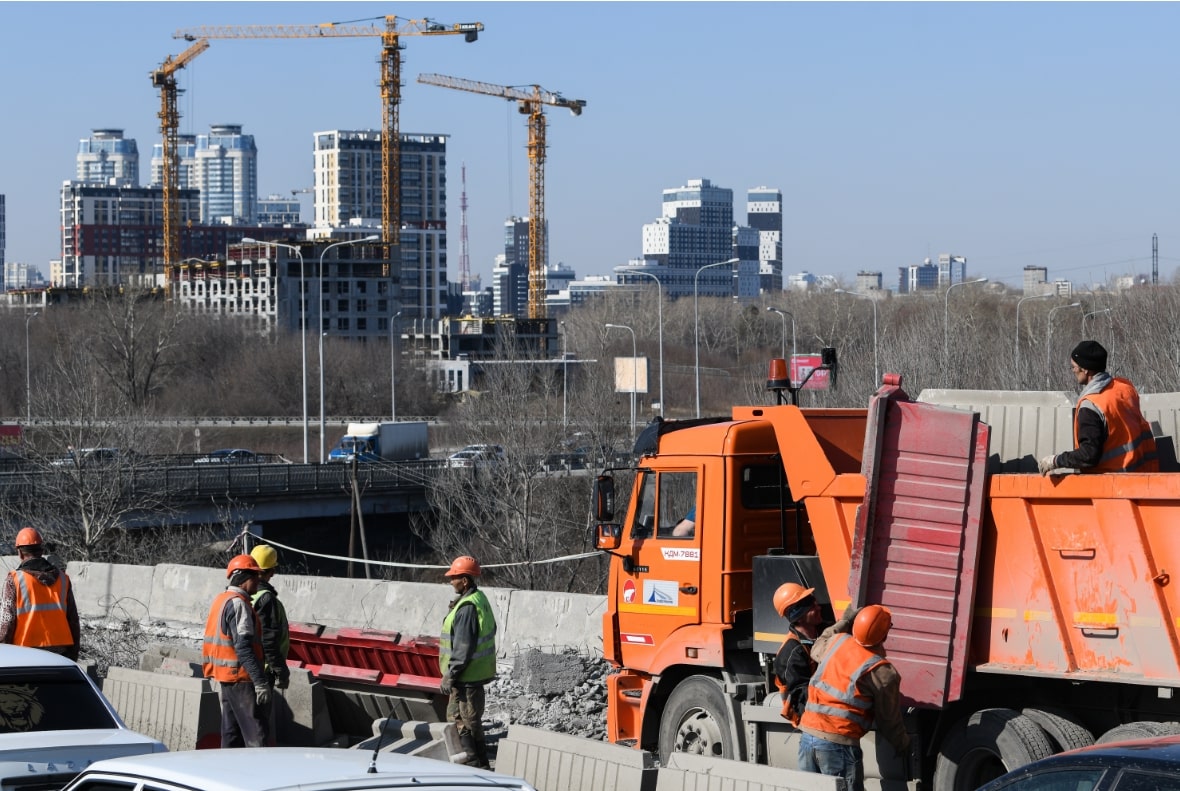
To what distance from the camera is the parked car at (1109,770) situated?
5.12 m

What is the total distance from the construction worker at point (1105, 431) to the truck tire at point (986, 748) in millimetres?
1459

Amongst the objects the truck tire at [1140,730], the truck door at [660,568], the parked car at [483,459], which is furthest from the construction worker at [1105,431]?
the parked car at [483,459]

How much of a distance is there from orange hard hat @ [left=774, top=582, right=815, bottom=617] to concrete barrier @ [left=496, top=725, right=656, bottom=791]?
4.80ft

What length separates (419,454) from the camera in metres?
68.9

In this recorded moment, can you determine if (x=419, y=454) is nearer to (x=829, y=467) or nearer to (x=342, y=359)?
(x=342, y=359)

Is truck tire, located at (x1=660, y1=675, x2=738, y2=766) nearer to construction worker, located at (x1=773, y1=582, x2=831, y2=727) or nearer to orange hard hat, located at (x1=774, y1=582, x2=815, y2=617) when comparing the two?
construction worker, located at (x1=773, y1=582, x2=831, y2=727)

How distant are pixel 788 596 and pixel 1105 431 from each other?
2.10 m

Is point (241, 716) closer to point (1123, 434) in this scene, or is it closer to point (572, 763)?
point (572, 763)

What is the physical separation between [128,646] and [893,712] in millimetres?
12745

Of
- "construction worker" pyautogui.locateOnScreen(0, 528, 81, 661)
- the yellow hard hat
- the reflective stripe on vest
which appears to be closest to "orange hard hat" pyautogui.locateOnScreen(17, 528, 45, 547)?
"construction worker" pyautogui.locateOnScreen(0, 528, 81, 661)

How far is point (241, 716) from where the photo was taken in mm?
10586

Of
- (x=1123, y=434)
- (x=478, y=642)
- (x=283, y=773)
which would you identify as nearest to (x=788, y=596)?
(x=1123, y=434)

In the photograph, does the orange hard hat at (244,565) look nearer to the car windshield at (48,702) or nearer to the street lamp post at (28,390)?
the car windshield at (48,702)

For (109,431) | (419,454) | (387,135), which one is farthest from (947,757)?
(387,135)
